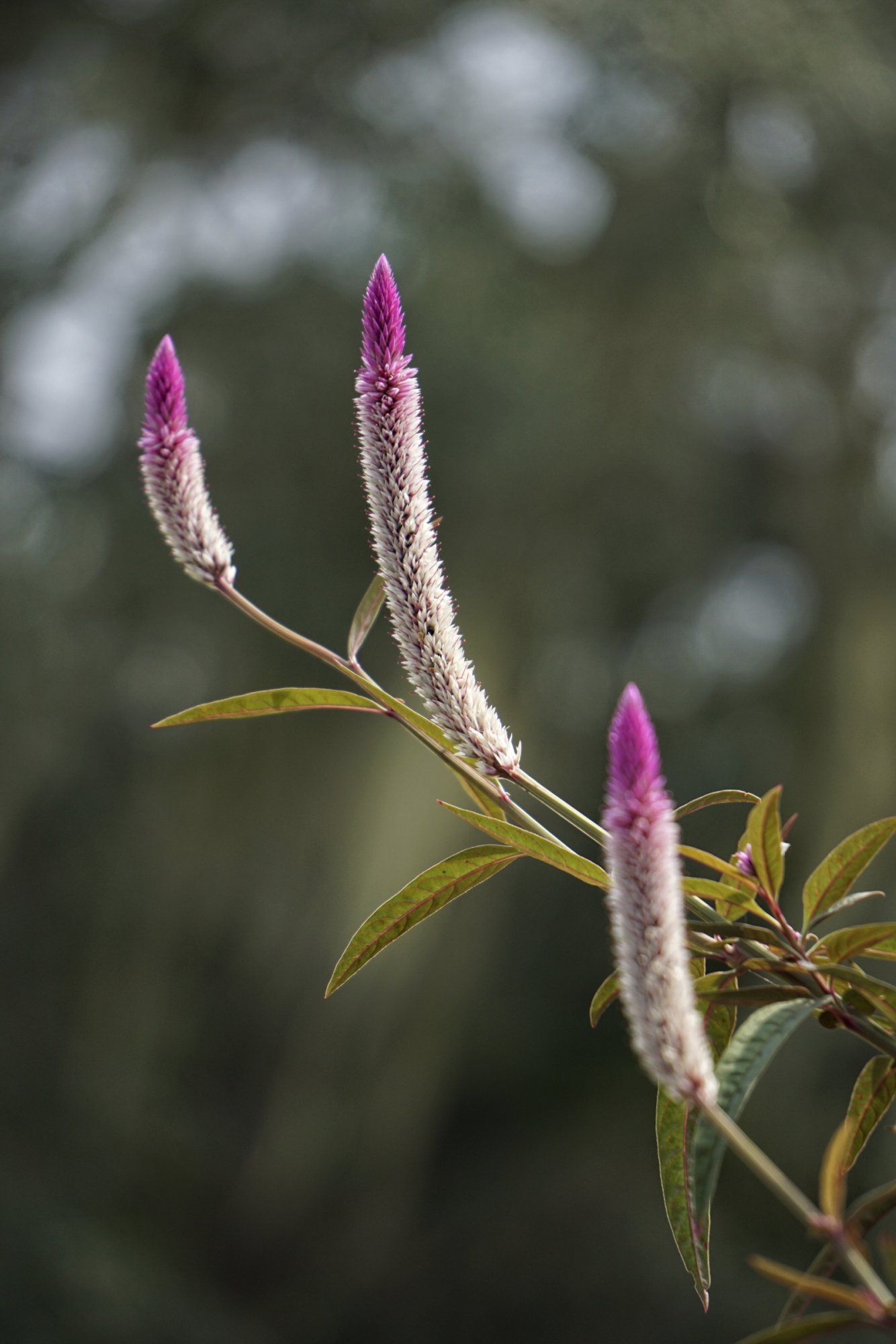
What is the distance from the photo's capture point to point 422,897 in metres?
0.59

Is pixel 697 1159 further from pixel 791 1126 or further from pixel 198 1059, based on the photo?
pixel 198 1059

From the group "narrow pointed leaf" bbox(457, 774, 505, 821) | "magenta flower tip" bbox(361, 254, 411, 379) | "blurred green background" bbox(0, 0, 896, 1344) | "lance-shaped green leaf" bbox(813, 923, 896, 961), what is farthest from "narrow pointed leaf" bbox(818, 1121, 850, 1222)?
"blurred green background" bbox(0, 0, 896, 1344)

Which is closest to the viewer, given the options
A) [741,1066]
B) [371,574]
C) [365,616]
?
[741,1066]

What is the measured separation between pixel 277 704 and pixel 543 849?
7.2 inches

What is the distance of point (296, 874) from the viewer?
248 inches

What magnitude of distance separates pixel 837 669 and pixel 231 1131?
4038 mm

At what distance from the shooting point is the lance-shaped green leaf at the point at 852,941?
512 mm

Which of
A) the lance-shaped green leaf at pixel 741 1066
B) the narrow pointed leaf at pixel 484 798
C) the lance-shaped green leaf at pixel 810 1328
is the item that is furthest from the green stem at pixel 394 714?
the lance-shaped green leaf at pixel 810 1328

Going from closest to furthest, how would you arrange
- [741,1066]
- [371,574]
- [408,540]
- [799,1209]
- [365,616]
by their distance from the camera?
[799,1209]
[741,1066]
[408,540]
[365,616]
[371,574]

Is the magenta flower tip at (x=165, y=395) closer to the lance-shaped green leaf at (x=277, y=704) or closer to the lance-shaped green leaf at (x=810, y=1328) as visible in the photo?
the lance-shaped green leaf at (x=277, y=704)

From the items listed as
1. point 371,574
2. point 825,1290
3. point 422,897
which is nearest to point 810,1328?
point 825,1290

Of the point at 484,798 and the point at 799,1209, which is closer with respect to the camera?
the point at 799,1209

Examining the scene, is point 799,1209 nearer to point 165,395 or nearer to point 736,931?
point 736,931

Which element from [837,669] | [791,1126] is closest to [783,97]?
[837,669]
